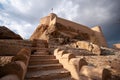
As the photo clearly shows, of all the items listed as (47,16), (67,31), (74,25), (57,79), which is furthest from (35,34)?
(57,79)

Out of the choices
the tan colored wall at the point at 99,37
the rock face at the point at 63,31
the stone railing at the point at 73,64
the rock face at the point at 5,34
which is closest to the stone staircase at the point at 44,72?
the stone railing at the point at 73,64

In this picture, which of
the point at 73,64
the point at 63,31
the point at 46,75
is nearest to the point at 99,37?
the point at 63,31

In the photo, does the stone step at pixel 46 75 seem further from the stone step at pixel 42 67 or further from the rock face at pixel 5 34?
the rock face at pixel 5 34

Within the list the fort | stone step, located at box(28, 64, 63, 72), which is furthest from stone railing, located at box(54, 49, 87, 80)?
stone step, located at box(28, 64, 63, 72)

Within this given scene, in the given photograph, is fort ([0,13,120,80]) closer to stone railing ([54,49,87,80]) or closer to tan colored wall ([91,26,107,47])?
stone railing ([54,49,87,80])

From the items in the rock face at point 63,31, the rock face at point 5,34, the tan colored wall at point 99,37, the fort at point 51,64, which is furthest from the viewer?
the tan colored wall at point 99,37

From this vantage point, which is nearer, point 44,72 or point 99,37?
point 44,72

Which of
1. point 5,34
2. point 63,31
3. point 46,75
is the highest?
point 63,31

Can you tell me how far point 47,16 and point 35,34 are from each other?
4456mm

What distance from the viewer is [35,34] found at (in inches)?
729

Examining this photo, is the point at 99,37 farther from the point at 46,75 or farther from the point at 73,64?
the point at 46,75

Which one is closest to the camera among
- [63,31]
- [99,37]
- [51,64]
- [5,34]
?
[51,64]

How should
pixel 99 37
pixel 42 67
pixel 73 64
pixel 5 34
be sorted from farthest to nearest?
pixel 99 37, pixel 5 34, pixel 42 67, pixel 73 64

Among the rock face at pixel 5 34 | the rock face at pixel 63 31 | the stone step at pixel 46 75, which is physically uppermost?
the rock face at pixel 63 31
